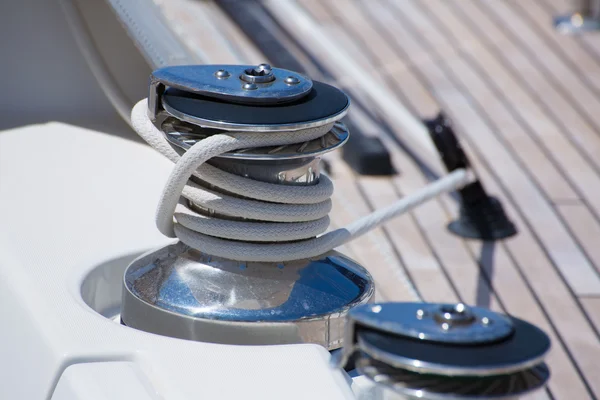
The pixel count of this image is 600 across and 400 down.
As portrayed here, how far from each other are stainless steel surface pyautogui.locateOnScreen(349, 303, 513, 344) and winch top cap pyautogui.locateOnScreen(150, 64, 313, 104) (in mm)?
292

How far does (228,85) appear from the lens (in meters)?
0.98

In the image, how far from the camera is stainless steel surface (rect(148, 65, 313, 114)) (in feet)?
3.14

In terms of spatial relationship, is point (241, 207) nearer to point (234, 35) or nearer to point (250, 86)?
point (250, 86)

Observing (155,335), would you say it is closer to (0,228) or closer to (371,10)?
(0,228)

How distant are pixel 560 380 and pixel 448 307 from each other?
115cm

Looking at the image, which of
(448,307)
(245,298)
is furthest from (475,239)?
(448,307)

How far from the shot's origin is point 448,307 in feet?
2.46

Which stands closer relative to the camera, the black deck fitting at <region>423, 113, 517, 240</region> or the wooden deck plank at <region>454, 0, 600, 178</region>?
the black deck fitting at <region>423, 113, 517, 240</region>

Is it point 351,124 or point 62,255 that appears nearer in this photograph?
point 62,255

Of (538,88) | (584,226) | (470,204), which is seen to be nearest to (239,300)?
(470,204)

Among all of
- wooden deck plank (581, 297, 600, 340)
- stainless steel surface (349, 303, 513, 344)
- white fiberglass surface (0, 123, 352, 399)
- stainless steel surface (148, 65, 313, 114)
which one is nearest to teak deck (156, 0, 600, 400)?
wooden deck plank (581, 297, 600, 340)

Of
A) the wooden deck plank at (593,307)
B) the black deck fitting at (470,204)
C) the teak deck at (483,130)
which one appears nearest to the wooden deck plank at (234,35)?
the teak deck at (483,130)

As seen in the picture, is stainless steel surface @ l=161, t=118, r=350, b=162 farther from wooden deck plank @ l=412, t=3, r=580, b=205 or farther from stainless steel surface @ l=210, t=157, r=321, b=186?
wooden deck plank @ l=412, t=3, r=580, b=205

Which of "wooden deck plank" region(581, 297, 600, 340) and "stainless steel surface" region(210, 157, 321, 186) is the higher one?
"stainless steel surface" region(210, 157, 321, 186)
